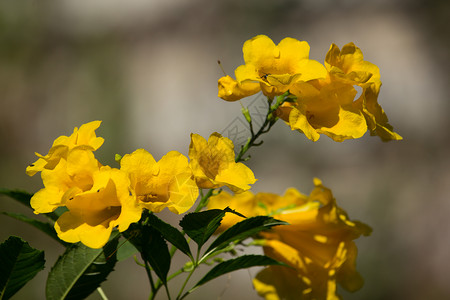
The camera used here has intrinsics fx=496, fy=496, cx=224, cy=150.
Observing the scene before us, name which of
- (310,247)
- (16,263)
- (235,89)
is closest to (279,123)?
(310,247)

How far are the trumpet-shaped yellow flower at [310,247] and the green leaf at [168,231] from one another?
133 millimetres

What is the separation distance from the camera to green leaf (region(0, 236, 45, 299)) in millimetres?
449

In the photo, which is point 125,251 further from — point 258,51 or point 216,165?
point 258,51

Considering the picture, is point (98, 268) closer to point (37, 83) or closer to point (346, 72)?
point (346, 72)

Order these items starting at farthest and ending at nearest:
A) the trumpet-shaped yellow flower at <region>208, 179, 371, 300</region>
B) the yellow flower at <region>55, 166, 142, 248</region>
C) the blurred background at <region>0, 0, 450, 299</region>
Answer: the blurred background at <region>0, 0, 450, 299</region> < the trumpet-shaped yellow flower at <region>208, 179, 371, 300</region> < the yellow flower at <region>55, 166, 142, 248</region>

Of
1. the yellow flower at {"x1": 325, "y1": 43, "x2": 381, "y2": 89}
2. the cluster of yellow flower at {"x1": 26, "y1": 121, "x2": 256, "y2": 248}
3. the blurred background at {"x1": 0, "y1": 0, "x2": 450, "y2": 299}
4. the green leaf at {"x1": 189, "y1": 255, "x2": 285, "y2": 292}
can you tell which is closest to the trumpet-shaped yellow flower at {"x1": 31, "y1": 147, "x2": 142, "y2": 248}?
the cluster of yellow flower at {"x1": 26, "y1": 121, "x2": 256, "y2": 248}

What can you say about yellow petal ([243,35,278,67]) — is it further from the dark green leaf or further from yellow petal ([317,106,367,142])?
the dark green leaf

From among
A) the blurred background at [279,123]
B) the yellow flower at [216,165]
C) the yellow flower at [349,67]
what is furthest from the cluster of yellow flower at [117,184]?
the blurred background at [279,123]

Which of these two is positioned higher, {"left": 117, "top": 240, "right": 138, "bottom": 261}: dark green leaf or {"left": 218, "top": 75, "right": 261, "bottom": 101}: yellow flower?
{"left": 218, "top": 75, "right": 261, "bottom": 101}: yellow flower

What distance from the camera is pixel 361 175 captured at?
181 centimetres

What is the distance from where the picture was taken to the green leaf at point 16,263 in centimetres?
45

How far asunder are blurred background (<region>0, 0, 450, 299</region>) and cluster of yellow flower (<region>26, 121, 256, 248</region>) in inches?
50.4

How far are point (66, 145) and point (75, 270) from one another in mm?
123

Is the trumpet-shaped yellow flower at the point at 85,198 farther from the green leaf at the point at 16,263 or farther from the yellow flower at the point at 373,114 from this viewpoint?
the yellow flower at the point at 373,114
